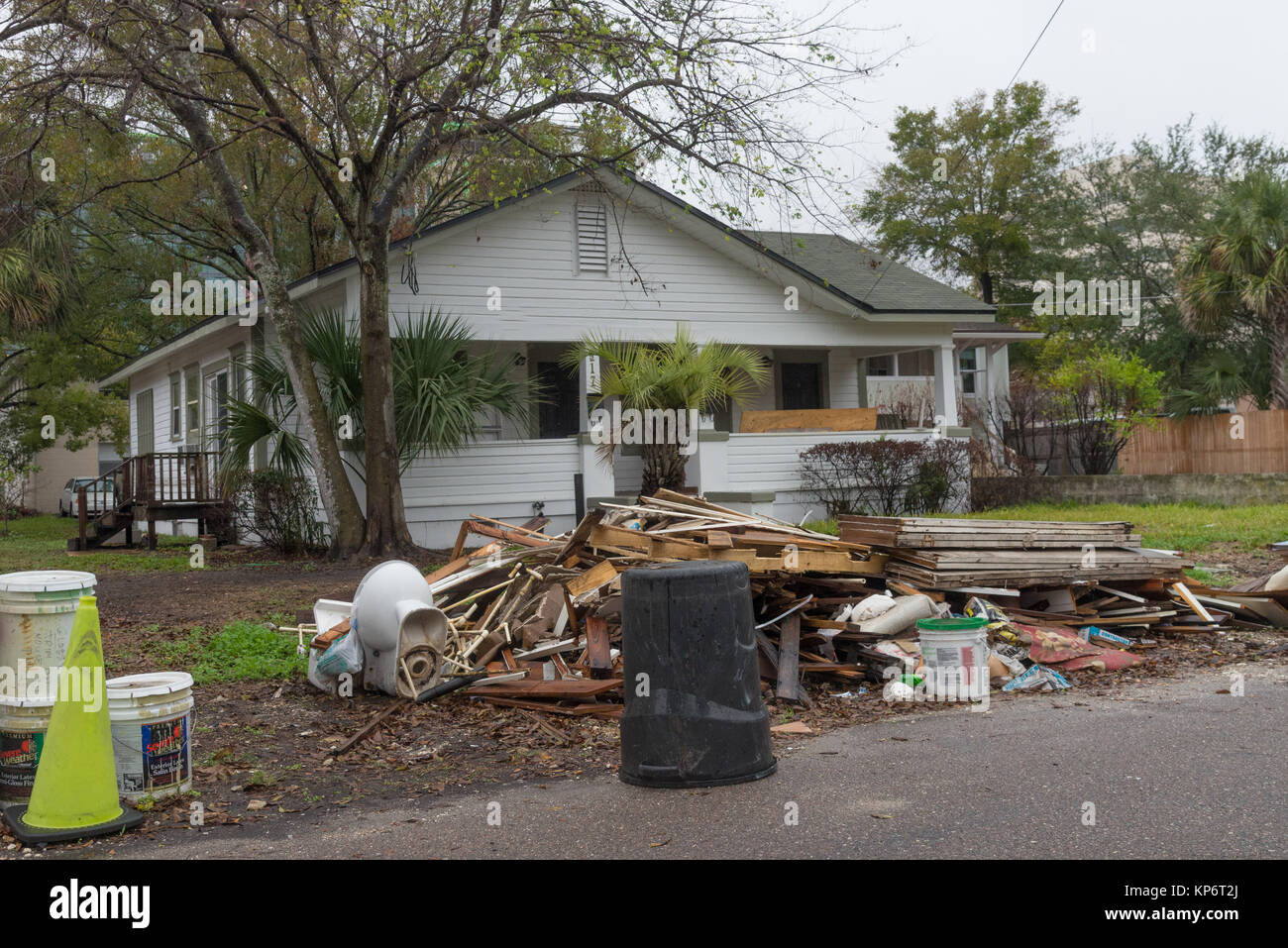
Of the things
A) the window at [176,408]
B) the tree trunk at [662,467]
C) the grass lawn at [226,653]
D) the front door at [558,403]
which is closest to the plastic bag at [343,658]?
the grass lawn at [226,653]

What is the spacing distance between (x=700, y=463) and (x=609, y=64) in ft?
22.4

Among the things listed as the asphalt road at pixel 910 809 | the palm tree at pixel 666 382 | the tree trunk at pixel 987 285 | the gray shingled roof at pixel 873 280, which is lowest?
the asphalt road at pixel 910 809

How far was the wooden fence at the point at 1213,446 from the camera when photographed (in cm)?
2222

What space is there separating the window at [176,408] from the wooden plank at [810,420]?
1217cm

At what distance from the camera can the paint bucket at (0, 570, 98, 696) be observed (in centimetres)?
547

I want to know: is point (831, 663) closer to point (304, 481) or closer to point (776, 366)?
point (304, 481)

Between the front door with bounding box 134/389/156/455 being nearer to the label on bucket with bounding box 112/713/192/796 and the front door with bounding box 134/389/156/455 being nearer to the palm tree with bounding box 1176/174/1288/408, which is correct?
the palm tree with bounding box 1176/174/1288/408

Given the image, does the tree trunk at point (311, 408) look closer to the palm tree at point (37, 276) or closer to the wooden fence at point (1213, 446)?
the palm tree at point (37, 276)

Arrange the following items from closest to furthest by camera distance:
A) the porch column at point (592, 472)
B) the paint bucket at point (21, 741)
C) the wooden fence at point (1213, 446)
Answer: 1. the paint bucket at point (21, 741)
2. the porch column at point (592, 472)
3. the wooden fence at point (1213, 446)

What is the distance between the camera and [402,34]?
44.4 ft

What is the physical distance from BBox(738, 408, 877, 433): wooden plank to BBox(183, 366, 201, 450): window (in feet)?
35.8

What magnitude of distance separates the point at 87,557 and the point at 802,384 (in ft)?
43.0

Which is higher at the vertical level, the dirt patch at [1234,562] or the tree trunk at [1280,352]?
the tree trunk at [1280,352]
